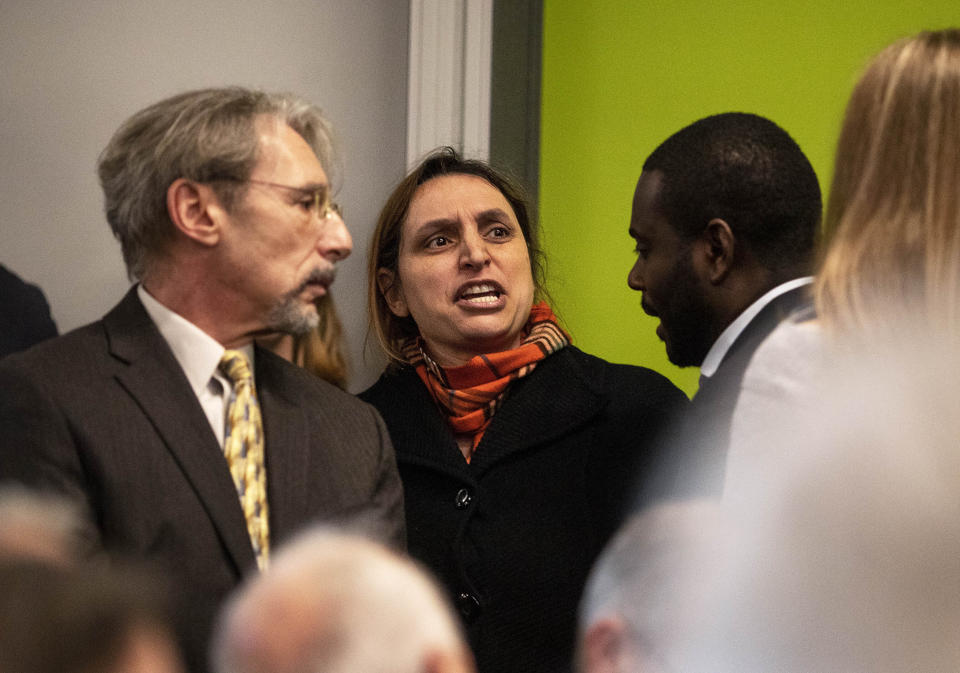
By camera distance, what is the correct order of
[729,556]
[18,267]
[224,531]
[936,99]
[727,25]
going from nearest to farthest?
[729,556], [936,99], [224,531], [18,267], [727,25]

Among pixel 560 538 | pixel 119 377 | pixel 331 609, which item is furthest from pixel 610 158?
pixel 331 609

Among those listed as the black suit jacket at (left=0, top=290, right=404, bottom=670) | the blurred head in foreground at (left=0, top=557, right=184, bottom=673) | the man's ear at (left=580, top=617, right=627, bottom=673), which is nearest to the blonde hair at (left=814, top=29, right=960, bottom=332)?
the man's ear at (left=580, top=617, right=627, bottom=673)

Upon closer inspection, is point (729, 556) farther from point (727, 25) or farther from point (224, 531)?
point (727, 25)

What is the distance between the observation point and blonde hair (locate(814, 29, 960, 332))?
92 centimetres

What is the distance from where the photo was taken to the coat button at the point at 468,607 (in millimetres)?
1761

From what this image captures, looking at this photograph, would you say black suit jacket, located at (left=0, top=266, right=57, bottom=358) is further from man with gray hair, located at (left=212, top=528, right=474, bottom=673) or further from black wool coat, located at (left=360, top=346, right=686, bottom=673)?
man with gray hair, located at (left=212, top=528, right=474, bottom=673)

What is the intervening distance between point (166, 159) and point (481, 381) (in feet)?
2.21

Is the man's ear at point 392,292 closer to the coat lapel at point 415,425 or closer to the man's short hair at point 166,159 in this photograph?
the coat lapel at point 415,425

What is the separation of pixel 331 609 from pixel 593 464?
1.21 metres

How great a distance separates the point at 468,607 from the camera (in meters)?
1.76

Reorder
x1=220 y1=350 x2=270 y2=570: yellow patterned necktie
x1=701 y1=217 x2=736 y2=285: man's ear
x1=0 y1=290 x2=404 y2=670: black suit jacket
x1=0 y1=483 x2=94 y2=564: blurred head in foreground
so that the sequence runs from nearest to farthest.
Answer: x1=0 y1=483 x2=94 y2=564: blurred head in foreground → x1=0 y1=290 x2=404 y2=670: black suit jacket → x1=220 y1=350 x2=270 y2=570: yellow patterned necktie → x1=701 y1=217 x2=736 y2=285: man's ear

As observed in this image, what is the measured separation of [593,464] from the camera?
1.88 m

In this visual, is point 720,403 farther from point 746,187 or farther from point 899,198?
point 899,198

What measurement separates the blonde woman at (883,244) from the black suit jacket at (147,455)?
1.97 feet
